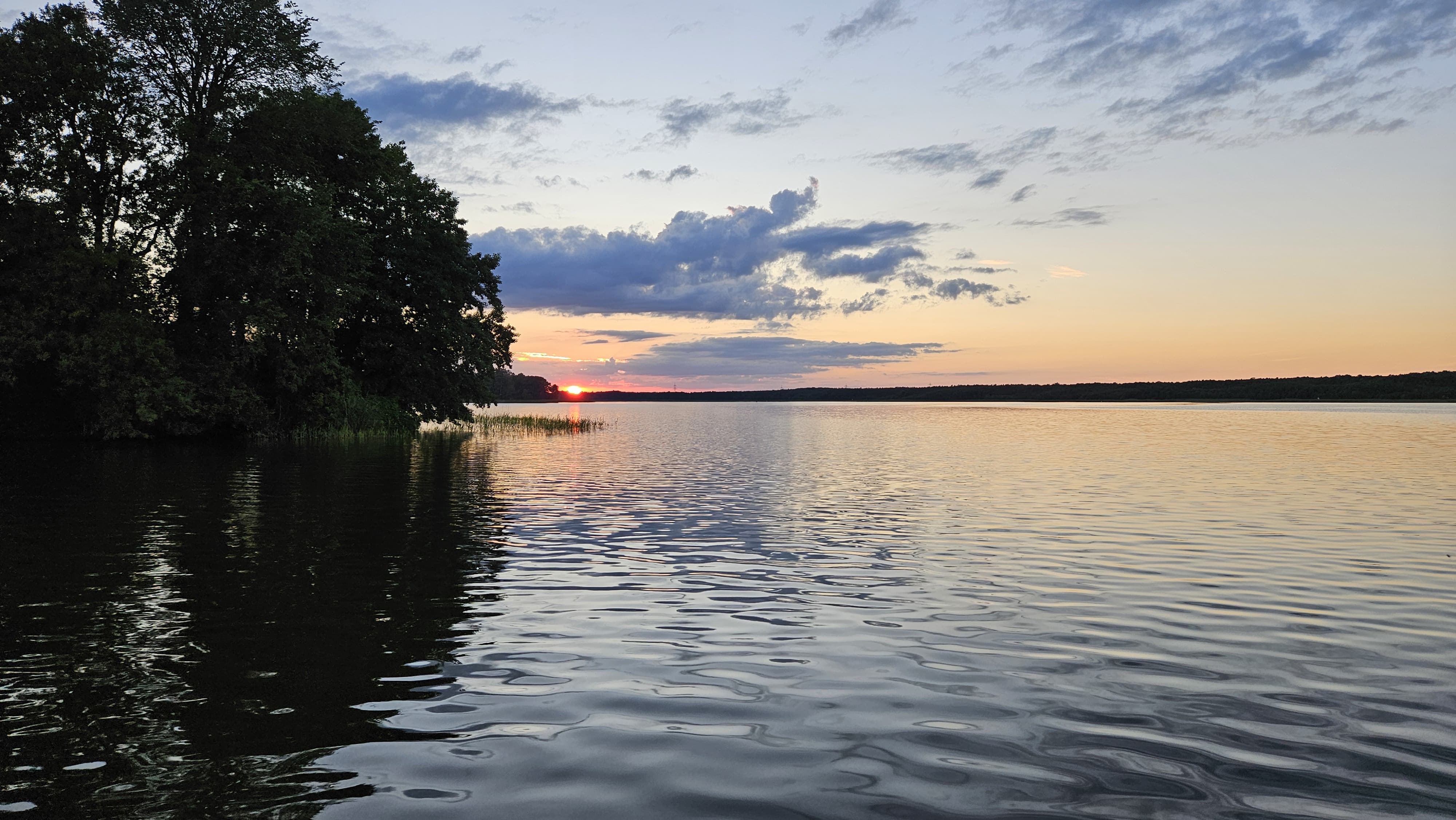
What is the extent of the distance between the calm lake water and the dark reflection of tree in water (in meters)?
0.05

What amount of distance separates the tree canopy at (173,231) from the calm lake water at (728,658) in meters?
25.5

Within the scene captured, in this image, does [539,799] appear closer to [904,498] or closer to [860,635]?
[860,635]

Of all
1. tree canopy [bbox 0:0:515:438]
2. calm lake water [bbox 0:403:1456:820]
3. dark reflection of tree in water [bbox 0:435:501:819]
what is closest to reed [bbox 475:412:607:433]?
tree canopy [bbox 0:0:515:438]

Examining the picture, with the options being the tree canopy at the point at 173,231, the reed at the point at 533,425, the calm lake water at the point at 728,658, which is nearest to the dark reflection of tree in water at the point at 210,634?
the calm lake water at the point at 728,658

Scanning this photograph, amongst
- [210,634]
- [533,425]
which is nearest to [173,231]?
[533,425]

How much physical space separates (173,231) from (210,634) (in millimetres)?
47738

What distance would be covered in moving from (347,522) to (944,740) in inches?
634

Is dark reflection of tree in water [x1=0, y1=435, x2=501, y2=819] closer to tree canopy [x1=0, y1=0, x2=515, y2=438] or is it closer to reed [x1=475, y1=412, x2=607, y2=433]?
tree canopy [x1=0, y1=0, x2=515, y2=438]

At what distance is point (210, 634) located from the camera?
993 cm

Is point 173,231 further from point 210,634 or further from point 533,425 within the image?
point 210,634

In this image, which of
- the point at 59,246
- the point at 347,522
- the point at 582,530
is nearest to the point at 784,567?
the point at 582,530

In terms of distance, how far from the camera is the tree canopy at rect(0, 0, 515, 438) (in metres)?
43.7

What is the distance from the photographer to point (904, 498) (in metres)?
24.4

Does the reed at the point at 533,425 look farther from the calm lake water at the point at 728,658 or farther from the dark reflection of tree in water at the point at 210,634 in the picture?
the calm lake water at the point at 728,658
